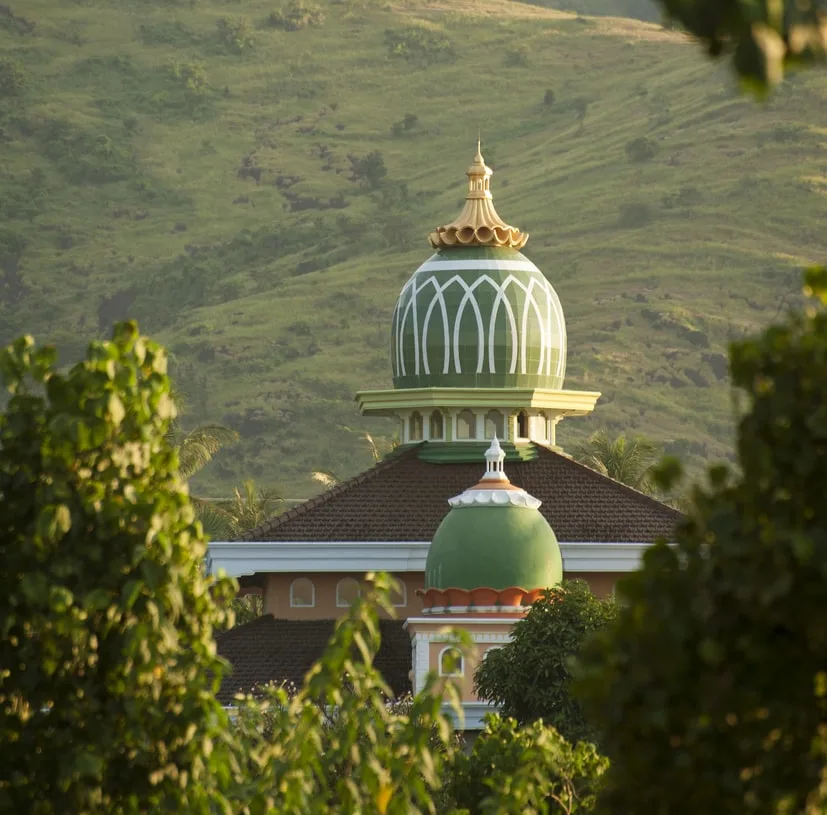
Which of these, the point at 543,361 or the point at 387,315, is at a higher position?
the point at 387,315

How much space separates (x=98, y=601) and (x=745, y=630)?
312 centimetres

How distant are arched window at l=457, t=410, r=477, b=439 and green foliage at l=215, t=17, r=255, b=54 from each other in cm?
14849

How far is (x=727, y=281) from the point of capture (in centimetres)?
14050

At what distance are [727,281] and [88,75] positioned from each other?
65183 mm

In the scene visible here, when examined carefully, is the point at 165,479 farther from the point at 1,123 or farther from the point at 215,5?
the point at 215,5

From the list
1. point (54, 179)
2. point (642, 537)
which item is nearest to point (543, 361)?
point (642, 537)

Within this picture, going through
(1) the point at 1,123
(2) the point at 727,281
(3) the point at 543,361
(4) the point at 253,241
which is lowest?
(3) the point at 543,361

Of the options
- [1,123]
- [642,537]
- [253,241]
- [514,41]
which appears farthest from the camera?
[514,41]

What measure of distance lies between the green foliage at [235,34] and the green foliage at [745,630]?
185 m

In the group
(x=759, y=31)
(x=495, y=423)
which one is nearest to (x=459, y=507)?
(x=495, y=423)

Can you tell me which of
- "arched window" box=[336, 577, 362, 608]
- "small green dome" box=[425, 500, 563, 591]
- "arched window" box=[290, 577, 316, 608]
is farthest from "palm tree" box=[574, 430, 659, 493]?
"small green dome" box=[425, 500, 563, 591]

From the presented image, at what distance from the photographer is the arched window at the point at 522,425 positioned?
46331 mm

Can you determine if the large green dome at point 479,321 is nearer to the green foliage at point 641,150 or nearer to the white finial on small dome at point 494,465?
the white finial on small dome at point 494,465

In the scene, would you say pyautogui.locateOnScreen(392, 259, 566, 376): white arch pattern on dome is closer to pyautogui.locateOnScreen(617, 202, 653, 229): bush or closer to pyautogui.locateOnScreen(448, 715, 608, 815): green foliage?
pyautogui.locateOnScreen(448, 715, 608, 815): green foliage
